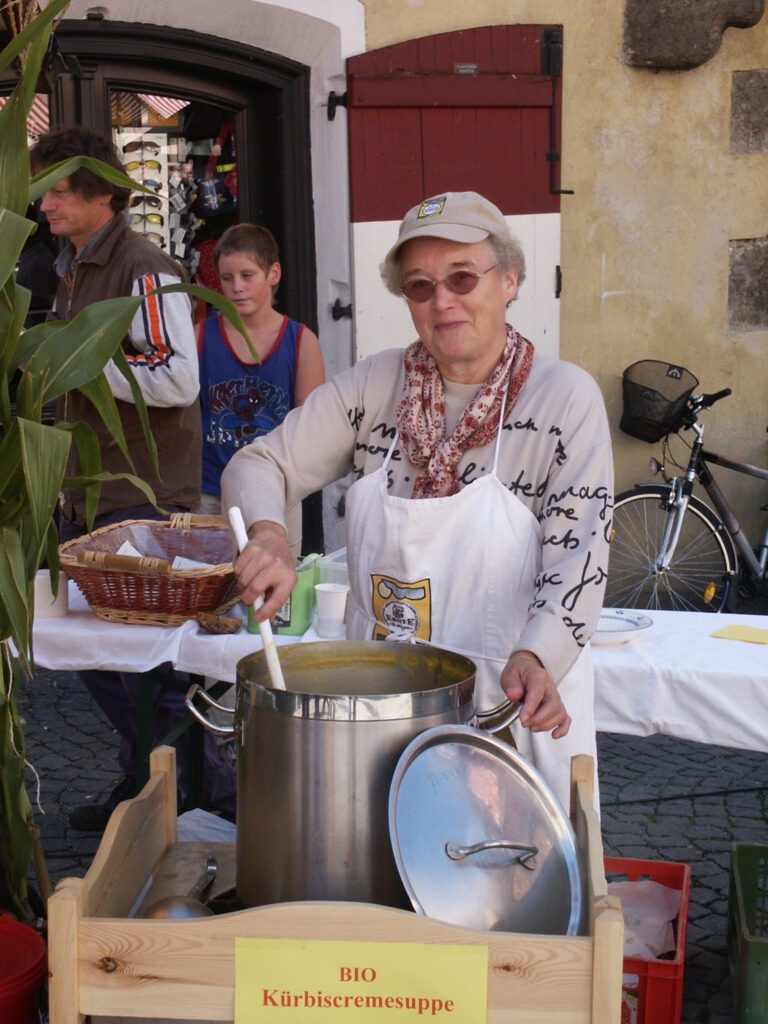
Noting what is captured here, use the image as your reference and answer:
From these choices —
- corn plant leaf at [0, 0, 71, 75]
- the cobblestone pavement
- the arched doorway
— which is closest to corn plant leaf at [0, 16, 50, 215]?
corn plant leaf at [0, 0, 71, 75]

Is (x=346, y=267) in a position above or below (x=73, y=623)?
above

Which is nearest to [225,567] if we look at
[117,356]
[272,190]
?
[117,356]

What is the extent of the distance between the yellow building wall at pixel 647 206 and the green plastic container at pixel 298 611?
133 inches

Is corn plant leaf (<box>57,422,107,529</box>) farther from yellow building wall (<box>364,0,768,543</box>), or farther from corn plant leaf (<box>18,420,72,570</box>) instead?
yellow building wall (<box>364,0,768,543</box>)

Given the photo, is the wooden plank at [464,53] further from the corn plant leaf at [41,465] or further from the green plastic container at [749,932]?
the corn plant leaf at [41,465]

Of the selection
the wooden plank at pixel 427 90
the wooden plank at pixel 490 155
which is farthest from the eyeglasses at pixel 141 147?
the wooden plank at pixel 490 155

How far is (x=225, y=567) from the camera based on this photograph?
284 cm

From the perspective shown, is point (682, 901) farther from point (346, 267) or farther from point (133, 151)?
point (133, 151)

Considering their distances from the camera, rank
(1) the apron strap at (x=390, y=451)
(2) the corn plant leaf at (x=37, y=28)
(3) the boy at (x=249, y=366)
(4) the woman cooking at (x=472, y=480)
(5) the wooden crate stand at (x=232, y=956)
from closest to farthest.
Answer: (5) the wooden crate stand at (x=232, y=956) < (2) the corn plant leaf at (x=37, y=28) < (4) the woman cooking at (x=472, y=480) < (1) the apron strap at (x=390, y=451) < (3) the boy at (x=249, y=366)

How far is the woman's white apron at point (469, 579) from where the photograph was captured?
73.4 inches

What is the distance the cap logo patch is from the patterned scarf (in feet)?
0.80

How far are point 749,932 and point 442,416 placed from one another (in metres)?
1.27

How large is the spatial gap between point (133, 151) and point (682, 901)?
15.4ft

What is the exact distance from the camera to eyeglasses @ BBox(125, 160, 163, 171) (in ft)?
19.4
